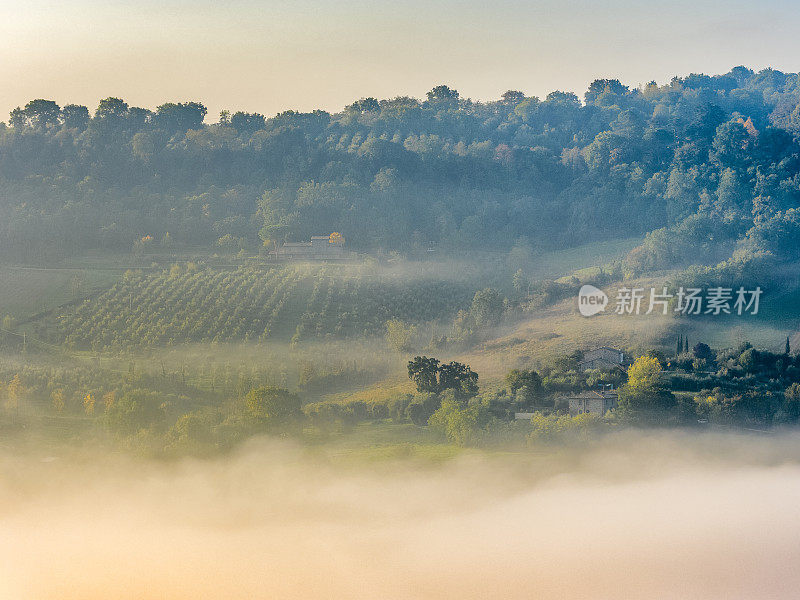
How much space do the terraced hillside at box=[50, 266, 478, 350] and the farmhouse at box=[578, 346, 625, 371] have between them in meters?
3.55

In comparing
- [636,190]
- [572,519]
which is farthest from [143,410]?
[636,190]

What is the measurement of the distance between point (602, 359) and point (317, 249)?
763 cm

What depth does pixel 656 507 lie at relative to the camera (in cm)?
1881

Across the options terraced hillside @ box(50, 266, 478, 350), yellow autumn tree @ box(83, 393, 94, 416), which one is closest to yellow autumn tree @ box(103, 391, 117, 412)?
yellow autumn tree @ box(83, 393, 94, 416)

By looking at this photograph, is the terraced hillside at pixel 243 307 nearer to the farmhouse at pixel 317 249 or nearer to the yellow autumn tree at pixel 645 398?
the farmhouse at pixel 317 249

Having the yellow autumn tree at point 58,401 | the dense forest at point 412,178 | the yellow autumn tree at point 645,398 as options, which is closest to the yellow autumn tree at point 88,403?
the yellow autumn tree at point 58,401

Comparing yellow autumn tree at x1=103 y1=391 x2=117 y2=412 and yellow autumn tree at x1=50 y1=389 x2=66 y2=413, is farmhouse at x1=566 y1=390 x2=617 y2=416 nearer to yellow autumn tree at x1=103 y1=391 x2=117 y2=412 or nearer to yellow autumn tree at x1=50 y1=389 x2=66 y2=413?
yellow autumn tree at x1=103 y1=391 x2=117 y2=412

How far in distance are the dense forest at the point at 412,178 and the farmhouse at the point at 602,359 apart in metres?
4.82

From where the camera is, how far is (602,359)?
66.4 ft

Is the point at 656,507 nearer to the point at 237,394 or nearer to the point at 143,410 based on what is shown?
the point at 237,394

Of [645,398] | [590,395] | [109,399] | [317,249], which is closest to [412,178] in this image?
[317,249]

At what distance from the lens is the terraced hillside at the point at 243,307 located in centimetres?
2006

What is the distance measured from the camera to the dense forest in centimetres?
2420

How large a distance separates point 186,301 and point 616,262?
1119 centimetres
